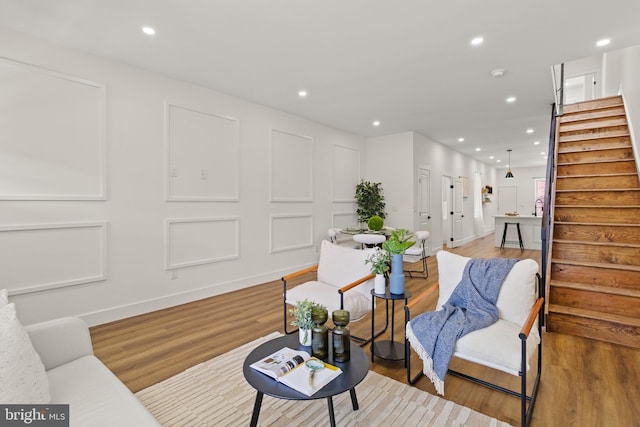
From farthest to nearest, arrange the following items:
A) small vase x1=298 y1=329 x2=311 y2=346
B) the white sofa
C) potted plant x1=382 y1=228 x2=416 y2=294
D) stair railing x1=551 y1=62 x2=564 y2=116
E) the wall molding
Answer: the wall molding
stair railing x1=551 y1=62 x2=564 y2=116
potted plant x1=382 y1=228 x2=416 y2=294
small vase x1=298 y1=329 x2=311 y2=346
the white sofa

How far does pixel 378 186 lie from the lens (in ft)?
22.8

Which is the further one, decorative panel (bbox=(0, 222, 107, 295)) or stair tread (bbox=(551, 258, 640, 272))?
stair tread (bbox=(551, 258, 640, 272))

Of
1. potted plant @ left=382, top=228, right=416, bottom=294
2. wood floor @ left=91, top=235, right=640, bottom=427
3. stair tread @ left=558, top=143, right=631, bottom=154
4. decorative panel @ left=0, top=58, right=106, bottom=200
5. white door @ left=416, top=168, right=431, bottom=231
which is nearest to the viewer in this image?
wood floor @ left=91, top=235, right=640, bottom=427

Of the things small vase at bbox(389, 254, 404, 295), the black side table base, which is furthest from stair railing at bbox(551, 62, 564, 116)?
the black side table base

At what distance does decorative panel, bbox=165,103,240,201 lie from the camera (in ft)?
12.5

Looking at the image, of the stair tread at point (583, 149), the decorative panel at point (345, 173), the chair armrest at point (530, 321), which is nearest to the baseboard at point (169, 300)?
the decorative panel at point (345, 173)

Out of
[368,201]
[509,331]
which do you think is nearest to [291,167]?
[368,201]

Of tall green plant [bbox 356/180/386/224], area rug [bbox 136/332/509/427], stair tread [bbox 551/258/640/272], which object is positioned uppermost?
tall green plant [bbox 356/180/386/224]

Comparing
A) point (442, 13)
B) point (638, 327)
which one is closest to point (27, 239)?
point (442, 13)

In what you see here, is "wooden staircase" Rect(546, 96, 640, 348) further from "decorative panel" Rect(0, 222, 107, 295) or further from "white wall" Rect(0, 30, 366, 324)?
"decorative panel" Rect(0, 222, 107, 295)

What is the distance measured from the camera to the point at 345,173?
652 cm

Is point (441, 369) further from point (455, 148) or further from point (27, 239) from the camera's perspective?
point (455, 148)

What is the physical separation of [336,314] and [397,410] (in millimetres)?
756

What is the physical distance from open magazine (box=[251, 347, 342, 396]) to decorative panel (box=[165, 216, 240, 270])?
Result: 263 cm
